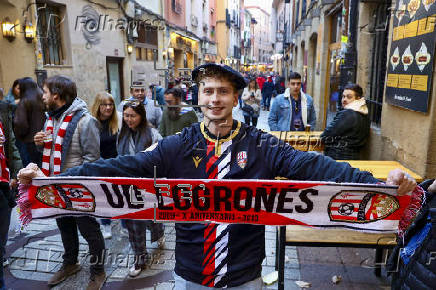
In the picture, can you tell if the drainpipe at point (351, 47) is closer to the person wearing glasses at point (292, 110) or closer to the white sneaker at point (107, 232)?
the person wearing glasses at point (292, 110)

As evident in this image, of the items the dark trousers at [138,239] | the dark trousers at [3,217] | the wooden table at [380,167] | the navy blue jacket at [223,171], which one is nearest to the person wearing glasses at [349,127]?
the wooden table at [380,167]

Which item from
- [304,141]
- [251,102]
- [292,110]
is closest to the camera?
[304,141]

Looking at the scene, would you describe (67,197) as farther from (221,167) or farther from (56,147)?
(56,147)

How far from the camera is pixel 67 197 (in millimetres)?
2061

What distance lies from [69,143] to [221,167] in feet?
6.89

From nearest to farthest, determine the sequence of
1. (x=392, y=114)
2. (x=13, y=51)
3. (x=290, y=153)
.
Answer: (x=290, y=153), (x=392, y=114), (x=13, y=51)

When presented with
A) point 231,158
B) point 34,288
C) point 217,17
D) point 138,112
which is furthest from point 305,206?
point 217,17

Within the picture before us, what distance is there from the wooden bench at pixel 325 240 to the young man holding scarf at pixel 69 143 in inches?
71.1

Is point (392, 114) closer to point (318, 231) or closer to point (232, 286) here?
point (318, 231)

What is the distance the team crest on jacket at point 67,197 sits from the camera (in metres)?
2.02

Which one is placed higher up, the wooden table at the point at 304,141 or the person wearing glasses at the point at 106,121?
the person wearing glasses at the point at 106,121

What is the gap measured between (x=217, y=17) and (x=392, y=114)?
68.0ft

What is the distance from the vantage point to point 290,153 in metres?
1.92

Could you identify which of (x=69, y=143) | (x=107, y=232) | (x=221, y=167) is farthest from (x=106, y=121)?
(x=221, y=167)
